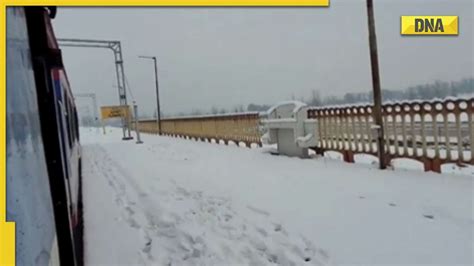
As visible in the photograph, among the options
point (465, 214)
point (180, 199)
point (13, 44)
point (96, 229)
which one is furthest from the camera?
point (180, 199)

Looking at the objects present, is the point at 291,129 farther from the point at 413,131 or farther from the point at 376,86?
the point at 413,131

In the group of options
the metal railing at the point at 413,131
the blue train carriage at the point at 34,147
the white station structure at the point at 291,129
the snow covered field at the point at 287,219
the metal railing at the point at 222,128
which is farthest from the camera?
the metal railing at the point at 222,128

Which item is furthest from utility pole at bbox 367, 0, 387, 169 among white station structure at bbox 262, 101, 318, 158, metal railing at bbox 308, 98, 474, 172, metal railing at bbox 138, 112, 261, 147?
metal railing at bbox 138, 112, 261, 147

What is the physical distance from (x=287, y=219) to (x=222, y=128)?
10228 mm

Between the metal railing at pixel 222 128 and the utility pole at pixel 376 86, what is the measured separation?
524cm

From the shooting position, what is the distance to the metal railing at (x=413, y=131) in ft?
16.8

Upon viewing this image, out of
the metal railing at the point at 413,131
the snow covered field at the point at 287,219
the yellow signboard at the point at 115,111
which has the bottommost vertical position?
the snow covered field at the point at 287,219

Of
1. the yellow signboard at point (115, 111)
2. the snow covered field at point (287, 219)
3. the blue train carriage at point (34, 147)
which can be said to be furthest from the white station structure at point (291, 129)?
the yellow signboard at point (115, 111)

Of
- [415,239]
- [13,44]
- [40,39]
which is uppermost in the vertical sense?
[40,39]

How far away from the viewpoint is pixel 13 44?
1.38 metres

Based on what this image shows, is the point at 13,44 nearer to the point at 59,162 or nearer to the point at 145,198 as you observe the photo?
the point at 59,162

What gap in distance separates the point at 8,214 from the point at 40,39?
3.64 ft

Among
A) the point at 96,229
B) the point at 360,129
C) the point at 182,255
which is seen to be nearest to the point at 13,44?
the point at 182,255

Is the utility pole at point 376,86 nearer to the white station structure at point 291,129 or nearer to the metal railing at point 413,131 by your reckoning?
the metal railing at point 413,131
